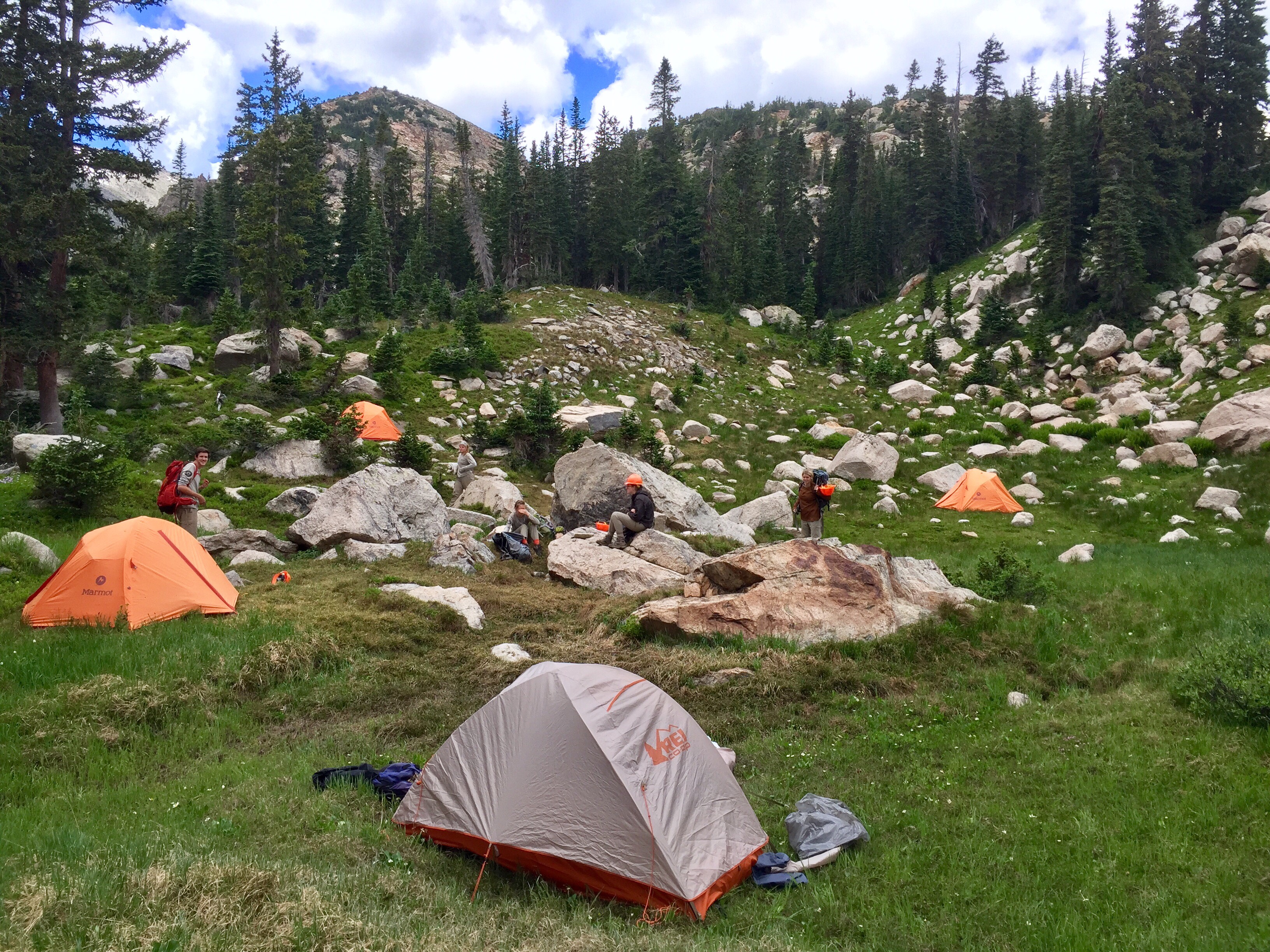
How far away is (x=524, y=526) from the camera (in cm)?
1788

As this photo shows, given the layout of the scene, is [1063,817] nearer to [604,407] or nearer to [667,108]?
[604,407]

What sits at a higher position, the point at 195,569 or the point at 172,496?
the point at 172,496

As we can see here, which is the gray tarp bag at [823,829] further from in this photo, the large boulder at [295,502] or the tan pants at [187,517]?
the large boulder at [295,502]

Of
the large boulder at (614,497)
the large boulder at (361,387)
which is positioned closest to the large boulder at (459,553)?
the large boulder at (614,497)

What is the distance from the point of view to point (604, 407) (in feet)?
98.9

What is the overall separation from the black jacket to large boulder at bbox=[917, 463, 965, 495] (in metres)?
13.7

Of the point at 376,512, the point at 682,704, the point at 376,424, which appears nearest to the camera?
the point at 682,704

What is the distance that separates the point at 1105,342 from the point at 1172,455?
48.1ft

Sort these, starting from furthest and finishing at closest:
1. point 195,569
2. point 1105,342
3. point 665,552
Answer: point 1105,342, point 665,552, point 195,569

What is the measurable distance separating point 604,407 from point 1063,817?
24703 mm

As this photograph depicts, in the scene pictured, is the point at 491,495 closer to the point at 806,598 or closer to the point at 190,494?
the point at 190,494

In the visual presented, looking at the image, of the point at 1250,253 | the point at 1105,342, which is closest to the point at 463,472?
the point at 1105,342

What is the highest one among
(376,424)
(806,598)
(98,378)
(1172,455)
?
(98,378)

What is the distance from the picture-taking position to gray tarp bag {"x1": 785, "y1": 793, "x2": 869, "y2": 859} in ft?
21.3
